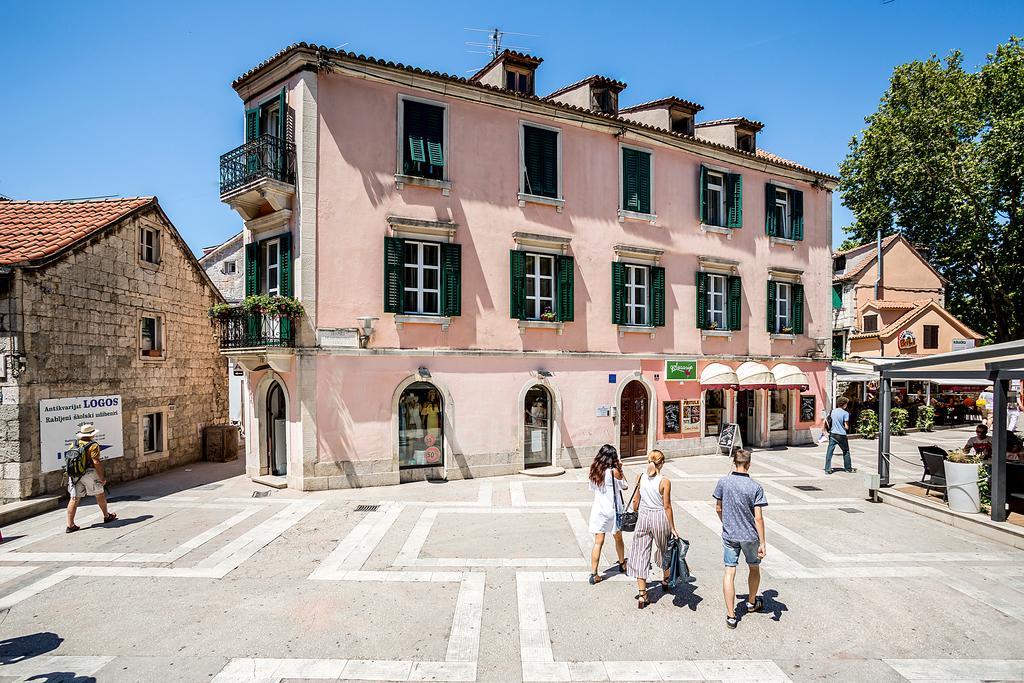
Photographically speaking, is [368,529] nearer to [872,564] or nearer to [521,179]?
[872,564]

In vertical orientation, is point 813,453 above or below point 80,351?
below

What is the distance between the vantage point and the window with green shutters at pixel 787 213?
2070 cm

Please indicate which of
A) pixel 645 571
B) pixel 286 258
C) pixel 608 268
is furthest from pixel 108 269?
pixel 645 571

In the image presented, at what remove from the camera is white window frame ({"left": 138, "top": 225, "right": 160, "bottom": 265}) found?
51.1ft

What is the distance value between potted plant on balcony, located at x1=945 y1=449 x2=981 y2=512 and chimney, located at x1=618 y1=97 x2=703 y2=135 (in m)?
12.7

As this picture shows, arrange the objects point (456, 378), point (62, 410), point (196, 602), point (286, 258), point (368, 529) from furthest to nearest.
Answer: point (456, 378) < point (286, 258) < point (62, 410) < point (368, 529) < point (196, 602)

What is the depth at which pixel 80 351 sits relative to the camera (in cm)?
1327

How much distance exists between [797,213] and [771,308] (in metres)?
3.87

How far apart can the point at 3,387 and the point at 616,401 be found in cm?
1485

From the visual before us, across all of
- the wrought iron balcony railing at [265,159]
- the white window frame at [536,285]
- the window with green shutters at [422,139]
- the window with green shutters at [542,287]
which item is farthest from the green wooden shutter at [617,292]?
the wrought iron balcony railing at [265,159]

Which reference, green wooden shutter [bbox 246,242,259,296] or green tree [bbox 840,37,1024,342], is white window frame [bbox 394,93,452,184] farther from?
green tree [bbox 840,37,1024,342]

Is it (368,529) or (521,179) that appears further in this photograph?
(521,179)

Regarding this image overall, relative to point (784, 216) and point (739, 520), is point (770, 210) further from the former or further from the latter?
point (739, 520)

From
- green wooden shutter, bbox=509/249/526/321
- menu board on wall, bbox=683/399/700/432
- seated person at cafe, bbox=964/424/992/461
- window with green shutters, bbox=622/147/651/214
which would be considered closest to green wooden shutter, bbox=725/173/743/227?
window with green shutters, bbox=622/147/651/214
